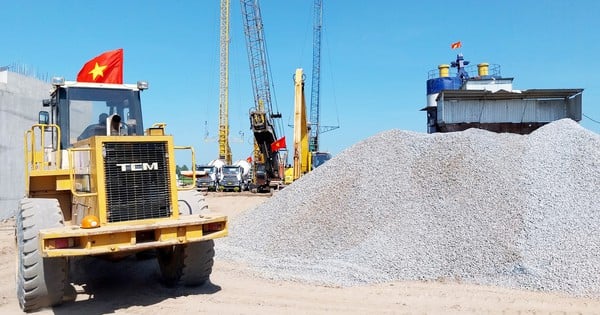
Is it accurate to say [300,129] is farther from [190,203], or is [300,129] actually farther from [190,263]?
[190,263]

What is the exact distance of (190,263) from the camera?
21.3ft

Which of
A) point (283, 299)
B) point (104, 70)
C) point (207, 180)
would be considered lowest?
point (283, 299)

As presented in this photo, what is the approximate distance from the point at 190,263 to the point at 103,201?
1459mm

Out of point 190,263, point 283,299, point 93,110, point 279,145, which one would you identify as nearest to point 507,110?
point 279,145

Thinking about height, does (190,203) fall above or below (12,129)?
below

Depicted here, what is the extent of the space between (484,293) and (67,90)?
6.12 metres

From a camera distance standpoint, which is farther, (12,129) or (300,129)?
(300,129)

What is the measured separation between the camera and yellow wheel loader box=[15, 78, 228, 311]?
5.47 meters

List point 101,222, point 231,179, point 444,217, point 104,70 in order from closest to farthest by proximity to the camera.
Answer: point 101,222
point 104,70
point 444,217
point 231,179

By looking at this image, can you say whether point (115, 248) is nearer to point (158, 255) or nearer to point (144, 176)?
point (144, 176)

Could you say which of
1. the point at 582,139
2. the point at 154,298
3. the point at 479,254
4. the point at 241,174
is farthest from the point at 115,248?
the point at 241,174

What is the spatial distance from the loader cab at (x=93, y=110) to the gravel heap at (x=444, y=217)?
125 inches

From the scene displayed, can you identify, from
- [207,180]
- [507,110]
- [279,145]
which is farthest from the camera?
[207,180]

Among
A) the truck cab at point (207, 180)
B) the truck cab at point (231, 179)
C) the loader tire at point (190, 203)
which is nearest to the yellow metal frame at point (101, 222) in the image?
the loader tire at point (190, 203)
